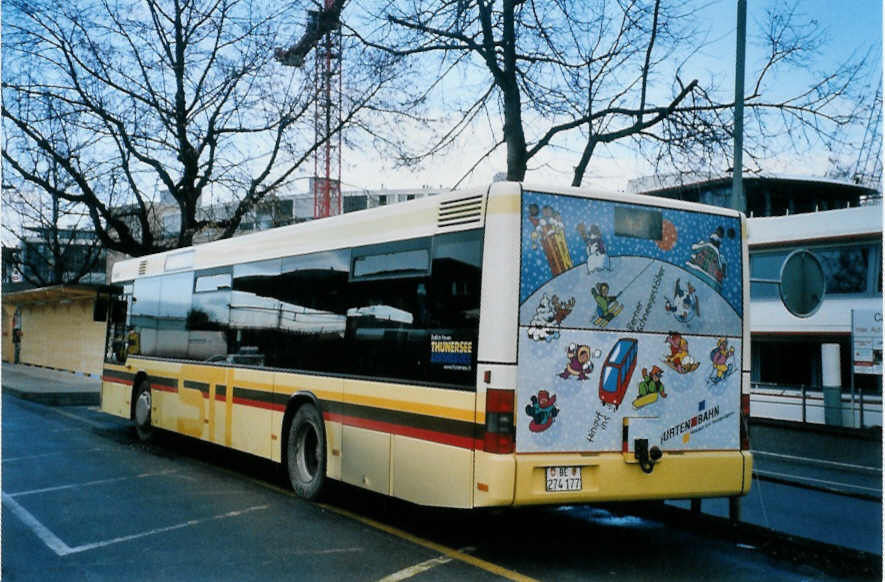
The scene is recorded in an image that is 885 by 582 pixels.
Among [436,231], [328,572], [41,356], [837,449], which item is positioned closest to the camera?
[328,572]

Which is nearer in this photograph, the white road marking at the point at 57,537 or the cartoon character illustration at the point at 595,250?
the cartoon character illustration at the point at 595,250

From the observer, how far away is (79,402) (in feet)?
78.3

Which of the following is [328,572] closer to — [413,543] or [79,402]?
[413,543]

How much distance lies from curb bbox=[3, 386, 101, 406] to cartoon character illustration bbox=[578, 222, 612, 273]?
19614 millimetres

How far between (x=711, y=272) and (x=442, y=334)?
2.41 meters

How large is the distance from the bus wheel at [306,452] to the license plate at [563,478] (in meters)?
3.20

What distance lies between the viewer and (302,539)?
7766 millimetres

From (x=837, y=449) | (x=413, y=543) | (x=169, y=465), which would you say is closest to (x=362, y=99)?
(x=169, y=465)

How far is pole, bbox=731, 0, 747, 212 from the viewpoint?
1193 centimetres

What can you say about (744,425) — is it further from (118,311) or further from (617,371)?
(118,311)

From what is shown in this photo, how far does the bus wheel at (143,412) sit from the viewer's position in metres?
14.4

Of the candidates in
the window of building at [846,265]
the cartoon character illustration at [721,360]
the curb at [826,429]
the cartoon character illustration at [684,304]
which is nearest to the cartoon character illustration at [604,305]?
the cartoon character illustration at [684,304]

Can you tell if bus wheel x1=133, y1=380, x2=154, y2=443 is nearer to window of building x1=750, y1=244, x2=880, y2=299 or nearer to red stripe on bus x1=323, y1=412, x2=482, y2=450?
red stripe on bus x1=323, y1=412, x2=482, y2=450

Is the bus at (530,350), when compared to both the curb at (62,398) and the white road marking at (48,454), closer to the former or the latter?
the white road marking at (48,454)
